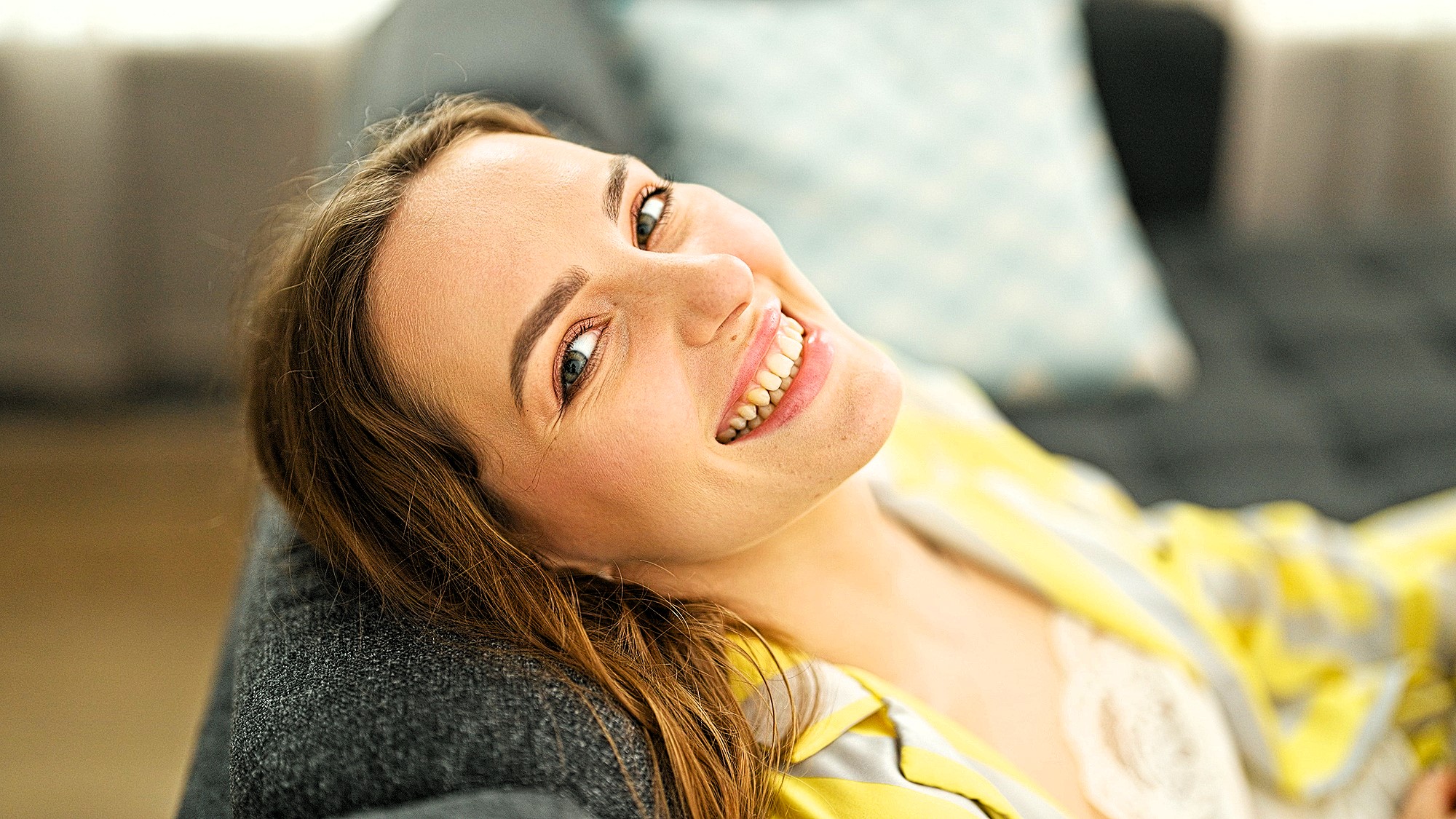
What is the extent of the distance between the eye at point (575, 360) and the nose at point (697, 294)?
0.06m

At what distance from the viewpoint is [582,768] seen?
0.74 metres

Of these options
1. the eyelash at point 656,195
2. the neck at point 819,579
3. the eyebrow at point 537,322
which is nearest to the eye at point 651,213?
the eyelash at point 656,195

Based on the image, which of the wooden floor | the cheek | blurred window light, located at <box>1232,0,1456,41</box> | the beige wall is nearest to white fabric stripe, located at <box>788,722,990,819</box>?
the cheek

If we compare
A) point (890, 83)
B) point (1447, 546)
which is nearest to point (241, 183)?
point (890, 83)

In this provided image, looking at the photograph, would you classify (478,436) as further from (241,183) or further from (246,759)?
(241,183)

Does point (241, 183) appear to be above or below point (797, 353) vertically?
below

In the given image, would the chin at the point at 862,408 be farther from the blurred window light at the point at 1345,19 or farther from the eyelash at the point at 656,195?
the blurred window light at the point at 1345,19

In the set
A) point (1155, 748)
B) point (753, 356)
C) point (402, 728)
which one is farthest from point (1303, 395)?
point (402, 728)

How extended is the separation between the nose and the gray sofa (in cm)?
29

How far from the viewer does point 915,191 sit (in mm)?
1767

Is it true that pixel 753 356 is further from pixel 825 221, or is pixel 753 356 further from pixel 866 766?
pixel 825 221

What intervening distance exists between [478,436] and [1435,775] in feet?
3.54

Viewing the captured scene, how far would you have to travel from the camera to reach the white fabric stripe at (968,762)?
0.90 meters

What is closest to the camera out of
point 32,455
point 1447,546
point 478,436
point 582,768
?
point 582,768
